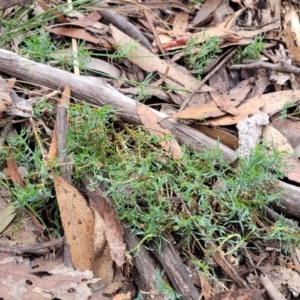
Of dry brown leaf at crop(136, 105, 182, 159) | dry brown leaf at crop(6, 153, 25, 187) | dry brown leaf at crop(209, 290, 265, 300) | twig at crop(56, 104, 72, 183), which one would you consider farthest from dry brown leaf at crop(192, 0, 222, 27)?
dry brown leaf at crop(209, 290, 265, 300)

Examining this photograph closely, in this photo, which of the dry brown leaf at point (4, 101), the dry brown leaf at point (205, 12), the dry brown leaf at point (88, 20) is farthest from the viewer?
the dry brown leaf at point (205, 12)

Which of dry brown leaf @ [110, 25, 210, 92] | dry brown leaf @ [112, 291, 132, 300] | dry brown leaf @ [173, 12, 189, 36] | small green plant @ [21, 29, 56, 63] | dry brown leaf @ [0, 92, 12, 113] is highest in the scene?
dry brown leaf @ [173, 12, 189, 36]

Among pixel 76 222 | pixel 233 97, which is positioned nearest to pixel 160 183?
pixel 76 222

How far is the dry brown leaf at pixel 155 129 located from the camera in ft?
6.35

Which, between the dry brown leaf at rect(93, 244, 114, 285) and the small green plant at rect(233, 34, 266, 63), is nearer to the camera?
the dry brown leaf at rect(93, 244, 114, 285)

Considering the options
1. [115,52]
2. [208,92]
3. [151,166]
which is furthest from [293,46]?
[151,166]

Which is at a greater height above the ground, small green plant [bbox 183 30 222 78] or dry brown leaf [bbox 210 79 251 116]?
small green plant [bbox 183 30 222 78]

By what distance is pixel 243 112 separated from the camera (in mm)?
2121

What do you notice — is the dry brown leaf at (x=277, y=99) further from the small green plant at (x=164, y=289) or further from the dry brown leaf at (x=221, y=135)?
the small green plant at (x=164, y=289)

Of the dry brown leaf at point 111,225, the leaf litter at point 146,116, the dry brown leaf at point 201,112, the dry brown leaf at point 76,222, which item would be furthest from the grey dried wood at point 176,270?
the dry brown leaf at point 201,112

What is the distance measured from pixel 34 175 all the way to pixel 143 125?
475 millimetres

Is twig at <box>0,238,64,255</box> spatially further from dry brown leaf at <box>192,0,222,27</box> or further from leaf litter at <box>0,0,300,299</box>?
dry brown leaf at <box>192,0,222,27</box>

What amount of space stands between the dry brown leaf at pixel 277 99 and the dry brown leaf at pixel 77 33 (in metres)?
0.82

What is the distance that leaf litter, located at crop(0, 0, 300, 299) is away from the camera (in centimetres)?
170
